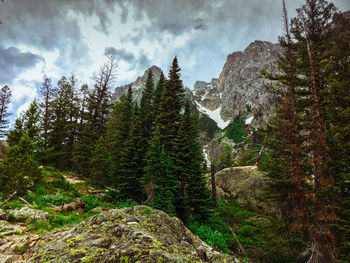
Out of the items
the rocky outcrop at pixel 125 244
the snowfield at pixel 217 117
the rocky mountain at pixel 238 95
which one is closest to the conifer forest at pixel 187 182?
the rocky outcrop at pixel 125 244

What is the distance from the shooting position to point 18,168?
34.3ft

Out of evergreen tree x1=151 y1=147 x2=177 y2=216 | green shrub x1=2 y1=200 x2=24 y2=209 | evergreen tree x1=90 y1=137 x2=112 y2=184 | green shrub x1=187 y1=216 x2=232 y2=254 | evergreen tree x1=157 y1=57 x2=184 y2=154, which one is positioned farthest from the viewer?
evergreen tree x1=90 y1=137 x2=112 y2=184

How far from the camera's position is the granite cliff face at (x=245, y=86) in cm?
10600

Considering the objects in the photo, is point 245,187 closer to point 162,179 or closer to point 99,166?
point 162,179

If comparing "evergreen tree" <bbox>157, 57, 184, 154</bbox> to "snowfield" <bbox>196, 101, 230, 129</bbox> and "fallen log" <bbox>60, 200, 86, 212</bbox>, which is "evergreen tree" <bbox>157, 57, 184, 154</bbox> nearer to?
"fallen log" <bbox>60, 200, 86, 212</bbox>

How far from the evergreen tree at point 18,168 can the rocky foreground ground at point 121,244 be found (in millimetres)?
6709

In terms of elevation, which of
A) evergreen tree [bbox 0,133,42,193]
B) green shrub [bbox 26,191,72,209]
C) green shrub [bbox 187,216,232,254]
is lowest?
green shrub [bbox 187,216,232,254]

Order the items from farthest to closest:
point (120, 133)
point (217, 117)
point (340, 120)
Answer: point (217, 117) → point (120, 133) → point (340, 120)

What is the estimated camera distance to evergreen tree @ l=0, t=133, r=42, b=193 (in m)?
10.1

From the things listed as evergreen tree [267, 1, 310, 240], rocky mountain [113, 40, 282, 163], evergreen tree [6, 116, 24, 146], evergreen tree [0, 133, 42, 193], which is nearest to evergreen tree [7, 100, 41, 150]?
evergreen tree [6, 116, 24, 146]

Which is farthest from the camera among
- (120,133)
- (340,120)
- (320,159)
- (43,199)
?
(120,133)

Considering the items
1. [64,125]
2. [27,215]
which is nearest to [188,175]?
[27,215]

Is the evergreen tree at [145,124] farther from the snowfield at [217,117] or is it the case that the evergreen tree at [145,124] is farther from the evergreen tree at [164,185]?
the snowfield at [217,117]

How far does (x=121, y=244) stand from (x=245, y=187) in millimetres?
23375
